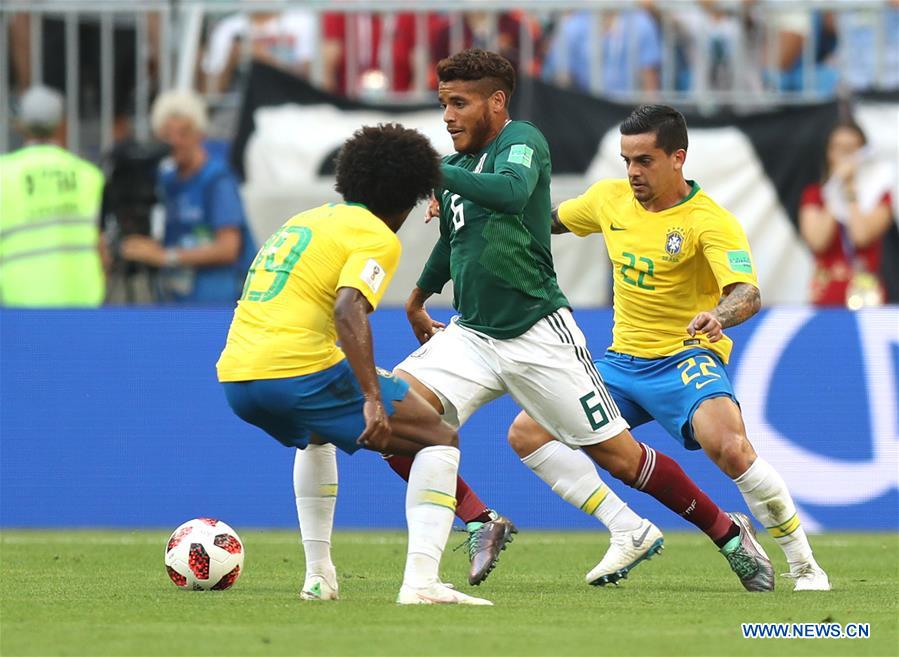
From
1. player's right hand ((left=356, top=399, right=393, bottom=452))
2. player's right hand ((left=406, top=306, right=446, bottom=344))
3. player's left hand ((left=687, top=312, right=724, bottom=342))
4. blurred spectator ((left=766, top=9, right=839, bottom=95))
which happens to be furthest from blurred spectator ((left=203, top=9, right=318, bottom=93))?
player's right hand ((left=356, top=399, right=393, bottom=452))

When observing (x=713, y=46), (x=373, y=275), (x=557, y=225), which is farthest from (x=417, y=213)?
(x=373, y=275)

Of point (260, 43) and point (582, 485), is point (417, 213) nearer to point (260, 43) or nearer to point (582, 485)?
point (260, 43)

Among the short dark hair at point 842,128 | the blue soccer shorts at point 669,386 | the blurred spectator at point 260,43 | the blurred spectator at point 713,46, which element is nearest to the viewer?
the blue soccer shorts at point 669,386

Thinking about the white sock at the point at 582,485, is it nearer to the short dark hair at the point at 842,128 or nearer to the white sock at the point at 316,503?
the white sock at the point at 316,503

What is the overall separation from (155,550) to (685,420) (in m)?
3.28

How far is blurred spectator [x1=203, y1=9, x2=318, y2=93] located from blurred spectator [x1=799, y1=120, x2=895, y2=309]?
4091mm

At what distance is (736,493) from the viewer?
11.4 m

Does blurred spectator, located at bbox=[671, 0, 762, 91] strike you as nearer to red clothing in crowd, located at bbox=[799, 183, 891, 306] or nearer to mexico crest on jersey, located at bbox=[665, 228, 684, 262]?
red clothing in crowd, located at bbox=[799, 183, 891, 306]

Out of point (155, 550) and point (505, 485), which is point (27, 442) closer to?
point (155, 550)

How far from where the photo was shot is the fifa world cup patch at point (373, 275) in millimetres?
6824

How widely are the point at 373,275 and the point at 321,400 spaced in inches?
21.5

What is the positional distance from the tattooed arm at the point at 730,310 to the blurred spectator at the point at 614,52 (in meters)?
6.08

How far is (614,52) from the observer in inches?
549

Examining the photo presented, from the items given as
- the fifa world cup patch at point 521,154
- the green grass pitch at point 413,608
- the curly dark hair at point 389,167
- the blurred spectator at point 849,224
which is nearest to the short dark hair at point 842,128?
the blurred spectator at point 849,224
